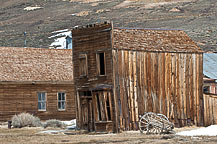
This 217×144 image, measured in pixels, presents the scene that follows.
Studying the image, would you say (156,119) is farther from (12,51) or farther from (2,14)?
(2,14)

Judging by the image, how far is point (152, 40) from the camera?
27.2 m

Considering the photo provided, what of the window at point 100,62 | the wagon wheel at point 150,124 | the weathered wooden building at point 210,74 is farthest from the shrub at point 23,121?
the weathered wooden building at point 210,74

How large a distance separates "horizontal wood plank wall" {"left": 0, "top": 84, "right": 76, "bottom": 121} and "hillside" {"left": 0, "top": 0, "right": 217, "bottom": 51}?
42519mm

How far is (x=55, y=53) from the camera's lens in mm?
37562

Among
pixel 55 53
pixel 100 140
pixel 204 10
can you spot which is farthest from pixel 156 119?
pixel 204 10

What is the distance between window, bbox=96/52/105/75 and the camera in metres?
26.1

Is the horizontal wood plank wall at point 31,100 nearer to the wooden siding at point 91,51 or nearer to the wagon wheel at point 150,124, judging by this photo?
the wooden siding at point 91,51

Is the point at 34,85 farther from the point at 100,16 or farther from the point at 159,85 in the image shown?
the point at 100,16

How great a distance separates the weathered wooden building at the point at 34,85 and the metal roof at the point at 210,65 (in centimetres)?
905

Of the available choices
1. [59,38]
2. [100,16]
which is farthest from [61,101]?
[100,16]

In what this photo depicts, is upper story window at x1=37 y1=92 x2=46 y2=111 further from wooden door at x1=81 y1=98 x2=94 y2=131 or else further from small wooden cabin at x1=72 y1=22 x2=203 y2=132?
wooden door at x1=81 y1=98 x2=94 y2=131

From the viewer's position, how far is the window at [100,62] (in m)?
26.1

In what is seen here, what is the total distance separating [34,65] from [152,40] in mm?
10973

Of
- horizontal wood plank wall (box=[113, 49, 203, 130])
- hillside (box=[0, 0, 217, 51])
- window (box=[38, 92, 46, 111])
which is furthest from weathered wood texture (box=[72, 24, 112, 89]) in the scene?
hillside (box=[0, 0, 217, 51])
